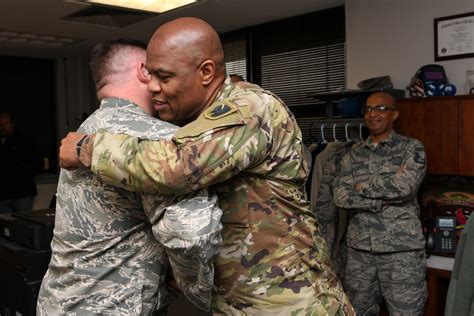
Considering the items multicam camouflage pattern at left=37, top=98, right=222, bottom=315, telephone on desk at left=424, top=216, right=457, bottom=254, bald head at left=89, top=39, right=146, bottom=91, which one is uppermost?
bald head at left=89, top=39, right=146, bottom=91

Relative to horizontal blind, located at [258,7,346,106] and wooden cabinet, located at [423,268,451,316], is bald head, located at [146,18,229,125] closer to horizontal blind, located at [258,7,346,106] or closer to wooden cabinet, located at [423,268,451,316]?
wooden cabinet, located at [423,268,451,316]

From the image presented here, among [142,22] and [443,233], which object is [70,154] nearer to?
[443,233]

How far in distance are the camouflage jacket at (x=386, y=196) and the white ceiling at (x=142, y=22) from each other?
1.73 meters

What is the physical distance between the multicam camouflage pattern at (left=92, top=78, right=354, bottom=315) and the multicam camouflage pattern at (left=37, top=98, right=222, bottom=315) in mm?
105

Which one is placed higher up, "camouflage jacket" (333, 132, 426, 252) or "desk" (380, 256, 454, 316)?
"camouflage jacket" (333, 132, 426, 252)

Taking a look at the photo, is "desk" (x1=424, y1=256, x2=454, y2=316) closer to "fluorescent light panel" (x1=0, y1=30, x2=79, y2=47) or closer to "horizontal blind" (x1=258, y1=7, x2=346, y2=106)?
"horizontal blind" (x1=258, y1=7, x2=346, y2=106)

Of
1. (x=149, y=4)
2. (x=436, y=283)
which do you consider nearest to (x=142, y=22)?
(x=149, y=4)

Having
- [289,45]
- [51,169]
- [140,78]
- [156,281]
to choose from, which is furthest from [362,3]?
[51,169]

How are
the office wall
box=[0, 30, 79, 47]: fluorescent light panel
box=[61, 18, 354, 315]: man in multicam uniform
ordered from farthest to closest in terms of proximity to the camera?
box=[0, 30, 79, 47]: fluorescent light panel, the office wall, box=[61, 18, 354, 315]: man in multicam uniform

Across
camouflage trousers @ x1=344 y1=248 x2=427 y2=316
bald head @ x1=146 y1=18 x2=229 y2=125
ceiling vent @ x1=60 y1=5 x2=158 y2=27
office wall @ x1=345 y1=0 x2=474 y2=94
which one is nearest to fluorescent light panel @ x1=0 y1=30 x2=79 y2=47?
ceiling vent @ x1=60 y1=5 x2=158 y2=27

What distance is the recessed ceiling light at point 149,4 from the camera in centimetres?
368

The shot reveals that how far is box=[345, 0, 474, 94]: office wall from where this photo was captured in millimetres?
3420

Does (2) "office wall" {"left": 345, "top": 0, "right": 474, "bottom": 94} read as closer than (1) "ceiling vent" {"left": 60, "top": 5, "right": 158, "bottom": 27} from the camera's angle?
Yes

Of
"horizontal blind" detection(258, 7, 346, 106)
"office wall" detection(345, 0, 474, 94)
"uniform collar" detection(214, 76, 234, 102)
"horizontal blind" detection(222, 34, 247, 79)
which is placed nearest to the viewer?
"uniform collar" detection(214, 76, 234, 102)
